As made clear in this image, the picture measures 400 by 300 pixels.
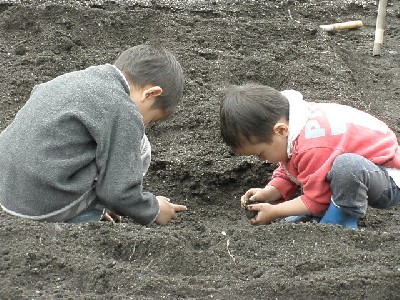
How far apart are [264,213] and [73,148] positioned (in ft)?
3.03

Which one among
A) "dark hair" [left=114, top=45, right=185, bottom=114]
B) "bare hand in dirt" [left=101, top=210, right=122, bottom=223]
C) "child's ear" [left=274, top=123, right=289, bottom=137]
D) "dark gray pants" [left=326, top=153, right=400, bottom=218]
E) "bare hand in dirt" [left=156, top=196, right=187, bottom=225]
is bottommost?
"bare hand in dirt" [left=101, top=210, right=122, bottom=223]

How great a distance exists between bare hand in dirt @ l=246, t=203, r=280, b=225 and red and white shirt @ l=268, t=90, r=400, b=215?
0.48 ft

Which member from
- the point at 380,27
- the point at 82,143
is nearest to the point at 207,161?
the point at 82,143

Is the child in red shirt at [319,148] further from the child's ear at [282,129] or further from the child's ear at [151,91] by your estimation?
the child's ear at [151,91]

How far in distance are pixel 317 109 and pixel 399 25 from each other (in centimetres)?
280

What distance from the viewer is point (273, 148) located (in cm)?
302

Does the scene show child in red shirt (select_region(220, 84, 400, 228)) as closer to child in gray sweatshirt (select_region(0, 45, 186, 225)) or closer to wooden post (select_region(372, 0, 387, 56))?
child in gray sweatshirt (select_region(0, 45, 186, 225))

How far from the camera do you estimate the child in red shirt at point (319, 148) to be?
2922 millimetres

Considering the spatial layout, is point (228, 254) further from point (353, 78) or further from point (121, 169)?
point (353, 78)

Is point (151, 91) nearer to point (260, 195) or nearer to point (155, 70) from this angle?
point (155, 70)

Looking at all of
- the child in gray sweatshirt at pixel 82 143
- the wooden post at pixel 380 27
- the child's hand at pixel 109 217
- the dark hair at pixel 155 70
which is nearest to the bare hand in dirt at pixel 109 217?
the child's hand at pixel 109 217

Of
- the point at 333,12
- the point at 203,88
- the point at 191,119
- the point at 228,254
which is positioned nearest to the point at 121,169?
the point at 228,254

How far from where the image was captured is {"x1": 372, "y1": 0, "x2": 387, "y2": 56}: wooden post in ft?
15.2

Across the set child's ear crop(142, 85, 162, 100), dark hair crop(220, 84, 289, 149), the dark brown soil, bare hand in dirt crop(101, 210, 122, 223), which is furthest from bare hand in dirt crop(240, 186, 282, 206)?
child's ear crop(142, 85, 162, 100)
